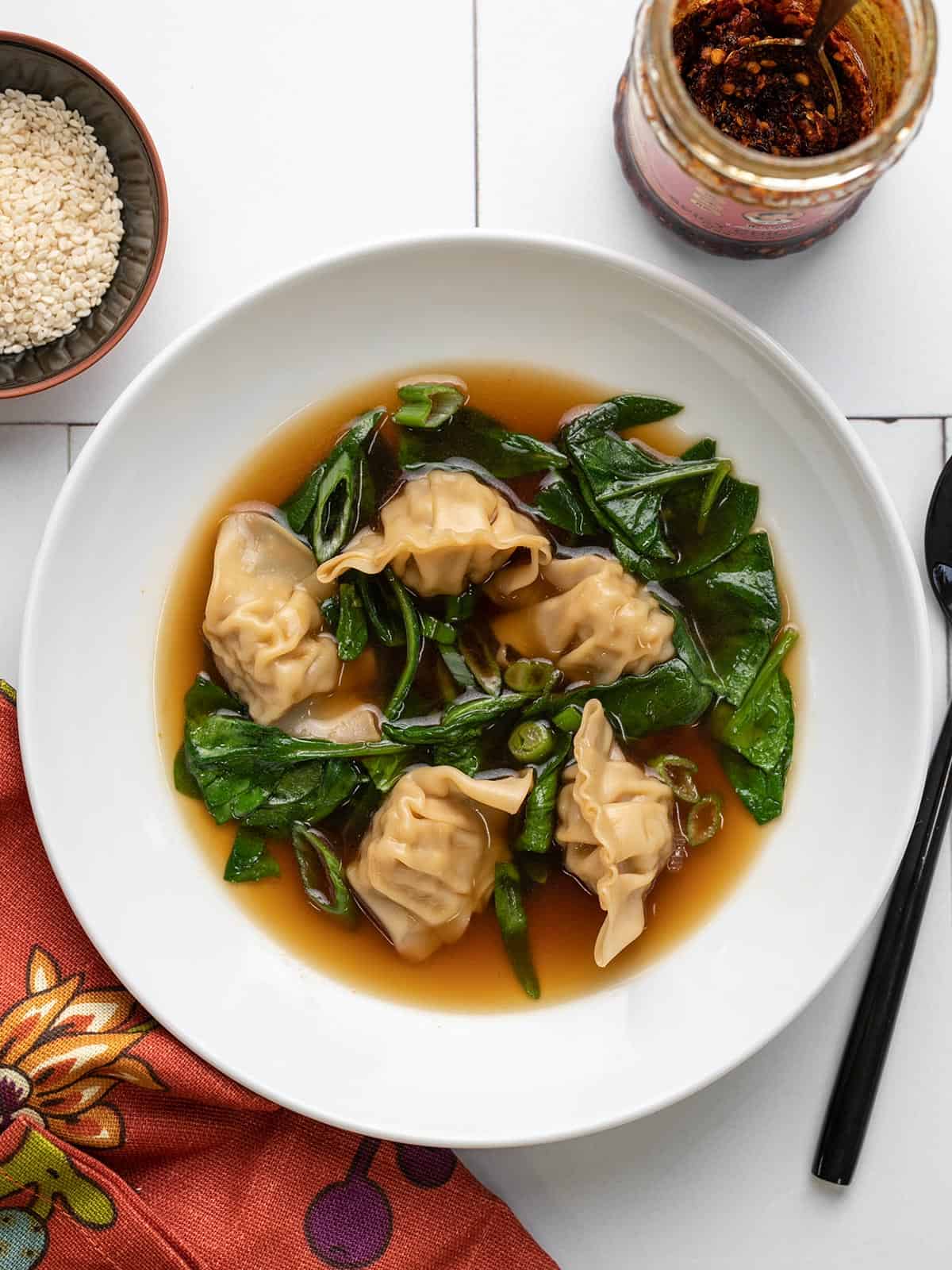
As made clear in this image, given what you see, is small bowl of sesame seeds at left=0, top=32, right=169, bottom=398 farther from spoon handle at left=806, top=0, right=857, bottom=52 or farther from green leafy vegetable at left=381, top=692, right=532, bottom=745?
spoon handle at left=806, top=0, right=857, bottom=52

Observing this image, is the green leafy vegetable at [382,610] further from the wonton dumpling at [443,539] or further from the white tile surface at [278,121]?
the white tile surface at [278,121]

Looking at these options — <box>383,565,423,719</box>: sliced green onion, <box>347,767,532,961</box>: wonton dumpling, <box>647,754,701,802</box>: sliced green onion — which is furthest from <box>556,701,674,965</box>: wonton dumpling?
<box>383,565,423,719</box>: sliced green onion

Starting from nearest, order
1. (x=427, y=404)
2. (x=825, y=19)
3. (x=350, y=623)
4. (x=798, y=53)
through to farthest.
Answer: (x=825, y=19) < (x=798, y=53) < (x=427, y=404) < (x=350, y=623)

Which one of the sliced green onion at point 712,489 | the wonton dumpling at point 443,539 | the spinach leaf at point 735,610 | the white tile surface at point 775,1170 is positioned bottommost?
the white tile surface at point 775,1170

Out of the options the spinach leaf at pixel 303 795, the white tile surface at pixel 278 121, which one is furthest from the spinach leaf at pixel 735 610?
the white tile surface at pixel 278 121

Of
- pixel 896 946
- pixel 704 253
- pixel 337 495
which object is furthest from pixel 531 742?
pixel 704 253

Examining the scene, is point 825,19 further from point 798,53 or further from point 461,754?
point 461,754

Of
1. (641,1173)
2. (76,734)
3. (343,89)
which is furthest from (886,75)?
(641,1173)
